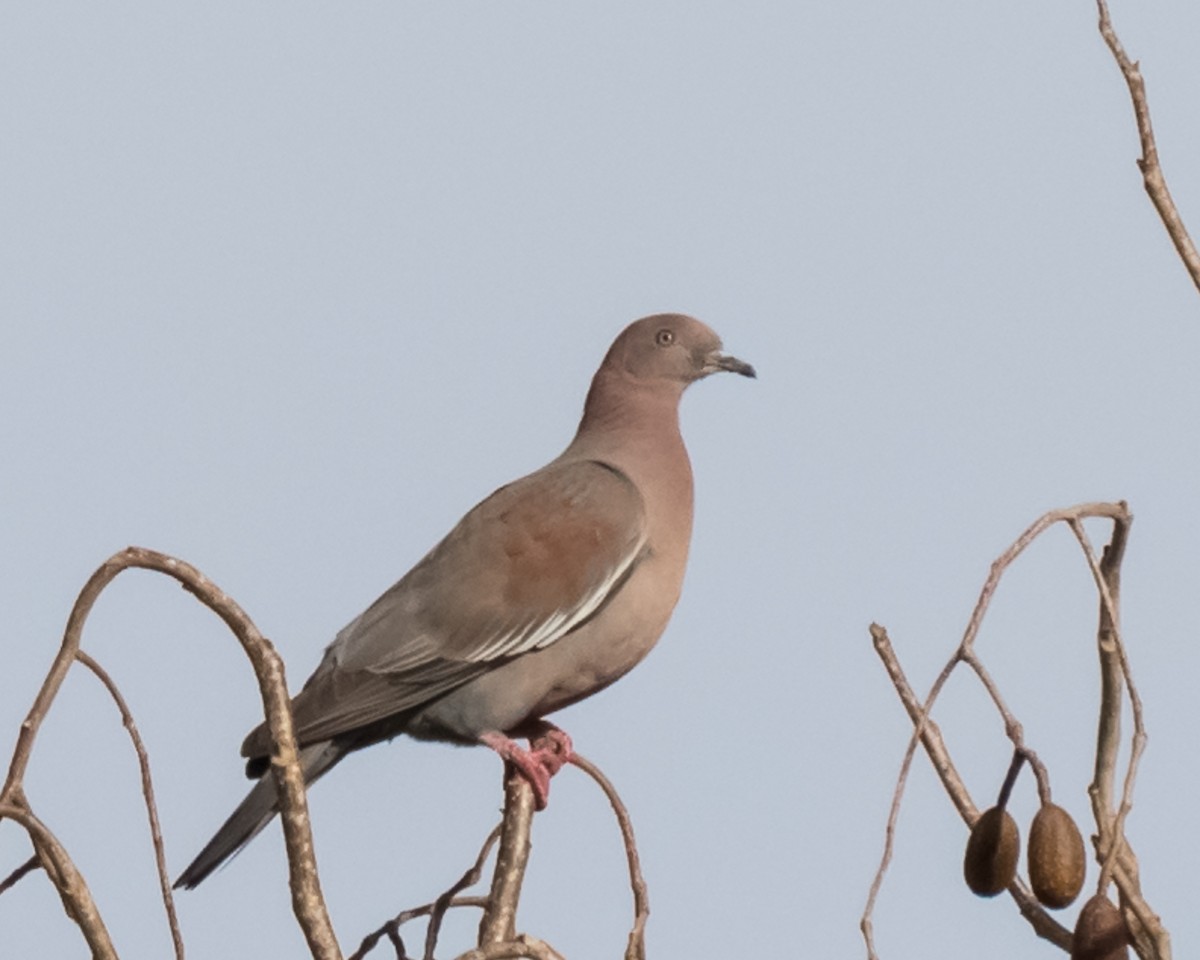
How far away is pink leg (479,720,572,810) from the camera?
16.7 ft

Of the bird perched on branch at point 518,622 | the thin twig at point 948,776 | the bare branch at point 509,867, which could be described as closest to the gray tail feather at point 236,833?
the bird perched on branch at point 518,622

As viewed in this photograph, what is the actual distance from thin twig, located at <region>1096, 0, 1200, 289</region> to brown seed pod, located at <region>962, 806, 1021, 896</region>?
0.81m

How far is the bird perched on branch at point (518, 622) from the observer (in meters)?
5.39

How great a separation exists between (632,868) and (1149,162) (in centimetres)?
123

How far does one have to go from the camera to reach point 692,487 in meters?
5.94

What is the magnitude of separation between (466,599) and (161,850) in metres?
2.99

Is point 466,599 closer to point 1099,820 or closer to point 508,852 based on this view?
point 508,852

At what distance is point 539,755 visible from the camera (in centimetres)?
520

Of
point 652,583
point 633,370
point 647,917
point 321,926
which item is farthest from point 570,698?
point 321,926

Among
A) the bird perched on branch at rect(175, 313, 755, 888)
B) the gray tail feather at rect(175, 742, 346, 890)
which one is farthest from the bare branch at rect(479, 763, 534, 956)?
the bird perched on branch at rect(175, 313, 755, 888)

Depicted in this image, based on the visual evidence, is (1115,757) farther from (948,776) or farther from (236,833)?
(236,833)

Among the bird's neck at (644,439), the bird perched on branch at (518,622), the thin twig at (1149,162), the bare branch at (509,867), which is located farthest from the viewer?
the bird's neck at (644,439)

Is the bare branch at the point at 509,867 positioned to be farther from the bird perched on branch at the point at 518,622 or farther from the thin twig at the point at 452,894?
the bird perched on branch at the point at 518,622

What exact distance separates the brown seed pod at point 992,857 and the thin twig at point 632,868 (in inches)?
17.0
